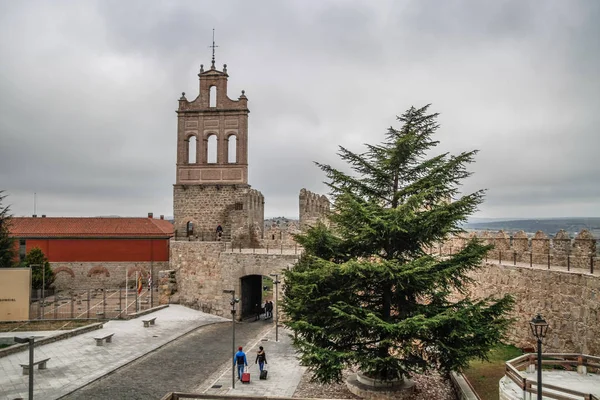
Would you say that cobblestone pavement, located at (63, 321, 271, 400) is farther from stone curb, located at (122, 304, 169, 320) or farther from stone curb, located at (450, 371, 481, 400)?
stone curb, located at (450, 371, 481, 400)

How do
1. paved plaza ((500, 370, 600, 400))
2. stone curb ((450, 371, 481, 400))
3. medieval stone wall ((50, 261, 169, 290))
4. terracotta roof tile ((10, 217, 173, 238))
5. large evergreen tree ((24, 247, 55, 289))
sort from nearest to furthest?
paved plaza ((500, 370, 600, 400)), stone curb ((450, 371, 481, 400)), large evergreen tree ((24, 247, 55, 289)), medieval stone wall ((50, 261, 169, 290)), terracotta roof tile ((10, 217, 173, 238))

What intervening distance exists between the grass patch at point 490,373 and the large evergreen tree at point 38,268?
1031 inches

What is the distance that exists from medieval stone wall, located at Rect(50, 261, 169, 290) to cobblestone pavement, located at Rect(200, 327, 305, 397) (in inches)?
711

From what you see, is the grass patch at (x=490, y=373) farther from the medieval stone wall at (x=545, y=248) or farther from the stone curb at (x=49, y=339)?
the stone curb at (x=49, y=339)

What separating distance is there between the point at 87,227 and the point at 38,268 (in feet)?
17.0

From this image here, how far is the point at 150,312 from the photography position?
23.6m

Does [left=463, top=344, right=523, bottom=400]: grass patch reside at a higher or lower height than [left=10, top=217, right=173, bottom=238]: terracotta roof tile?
lower

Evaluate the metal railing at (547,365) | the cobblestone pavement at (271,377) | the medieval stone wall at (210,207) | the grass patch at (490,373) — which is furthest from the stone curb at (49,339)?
the metal railing at (547,365)

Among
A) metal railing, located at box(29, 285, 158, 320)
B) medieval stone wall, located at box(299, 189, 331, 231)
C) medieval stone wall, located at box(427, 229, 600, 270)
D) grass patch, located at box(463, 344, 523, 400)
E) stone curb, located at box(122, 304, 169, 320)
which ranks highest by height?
medieval stone wall, located at box(299, 189, 331, 231)

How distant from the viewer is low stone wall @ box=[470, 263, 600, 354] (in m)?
11.4

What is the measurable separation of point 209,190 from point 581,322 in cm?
1965

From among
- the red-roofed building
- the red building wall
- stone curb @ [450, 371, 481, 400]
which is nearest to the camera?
stone curb @ [450, 371, 481, 400]

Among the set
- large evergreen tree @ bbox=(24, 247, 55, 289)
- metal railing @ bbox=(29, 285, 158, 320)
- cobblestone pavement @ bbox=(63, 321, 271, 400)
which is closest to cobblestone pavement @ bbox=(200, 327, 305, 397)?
cobblestone pavement @ bbox=(63, 321, 271, 400)

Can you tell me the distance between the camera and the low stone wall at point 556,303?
37.3ft
